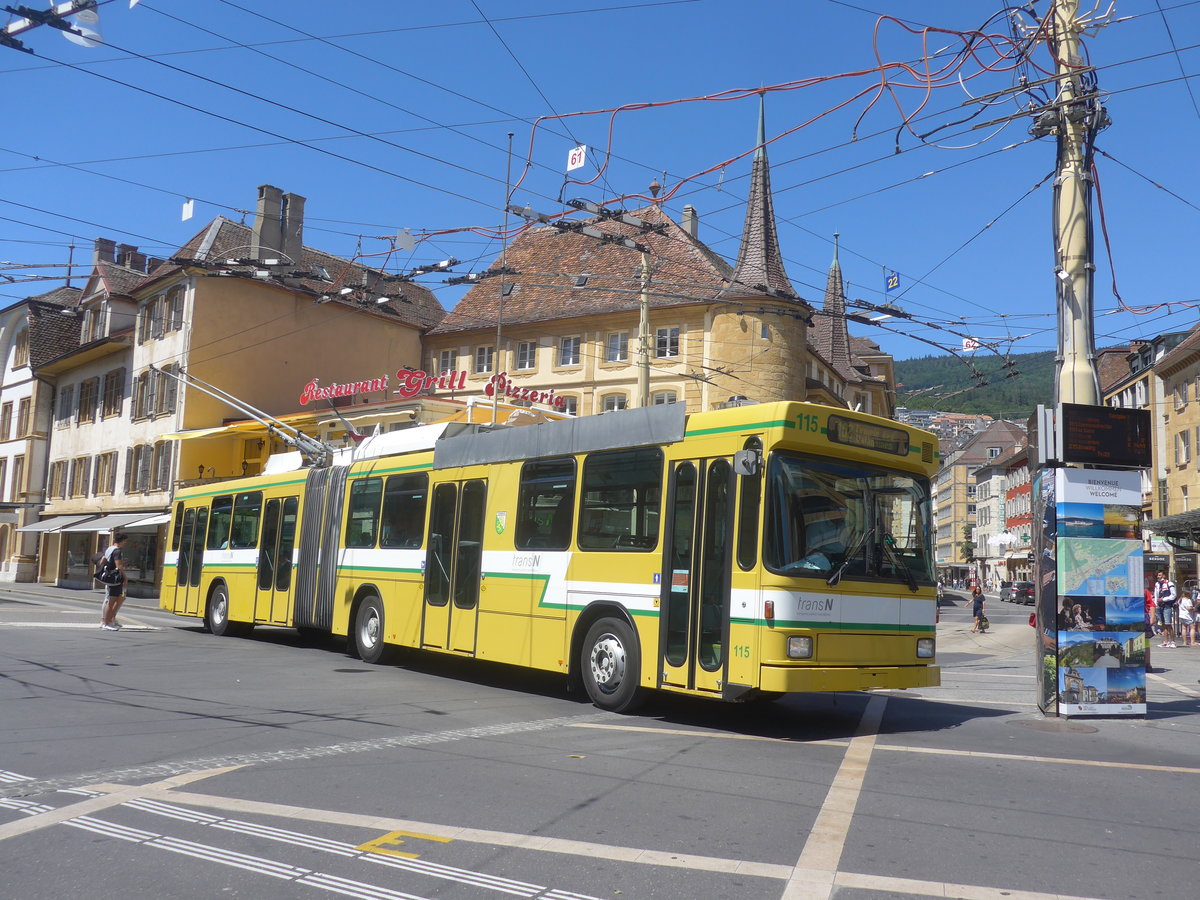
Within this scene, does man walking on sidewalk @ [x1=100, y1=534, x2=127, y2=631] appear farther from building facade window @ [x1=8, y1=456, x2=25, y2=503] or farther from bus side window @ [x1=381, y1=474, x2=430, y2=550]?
building facade window @ [x1=8, y1=456, x2=25, y2=503]

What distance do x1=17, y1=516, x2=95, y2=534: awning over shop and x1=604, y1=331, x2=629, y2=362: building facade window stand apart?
2212 centimetres

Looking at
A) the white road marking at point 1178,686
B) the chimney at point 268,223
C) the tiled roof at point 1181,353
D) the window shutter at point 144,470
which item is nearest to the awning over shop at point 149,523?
the window shutter at point 144,470

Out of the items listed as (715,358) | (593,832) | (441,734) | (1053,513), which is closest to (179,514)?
(441,734)

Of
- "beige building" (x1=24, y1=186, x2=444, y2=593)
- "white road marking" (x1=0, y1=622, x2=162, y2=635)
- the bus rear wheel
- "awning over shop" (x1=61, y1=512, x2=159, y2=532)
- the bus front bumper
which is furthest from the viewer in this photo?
"beige building" (x1=24, y1=186, x2=444, y2=593)

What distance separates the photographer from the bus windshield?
30.6ft

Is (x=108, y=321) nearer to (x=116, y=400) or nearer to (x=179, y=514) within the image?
(x=116, y=400)

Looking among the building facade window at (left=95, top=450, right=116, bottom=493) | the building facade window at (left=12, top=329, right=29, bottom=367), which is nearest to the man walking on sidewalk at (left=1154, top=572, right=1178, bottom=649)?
the building facade window at (left=95, top=450, right=116, bottom=493)

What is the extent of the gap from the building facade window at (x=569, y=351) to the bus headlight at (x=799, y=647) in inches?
1355

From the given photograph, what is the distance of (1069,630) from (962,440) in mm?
141551

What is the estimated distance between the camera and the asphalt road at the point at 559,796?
16.1ft

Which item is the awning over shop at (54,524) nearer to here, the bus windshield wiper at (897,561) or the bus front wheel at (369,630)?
the bus front wheel at (369,630)

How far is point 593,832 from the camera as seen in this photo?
5.72m

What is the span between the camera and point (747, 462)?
9281 mm

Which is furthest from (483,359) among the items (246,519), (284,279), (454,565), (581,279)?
(454,565)
